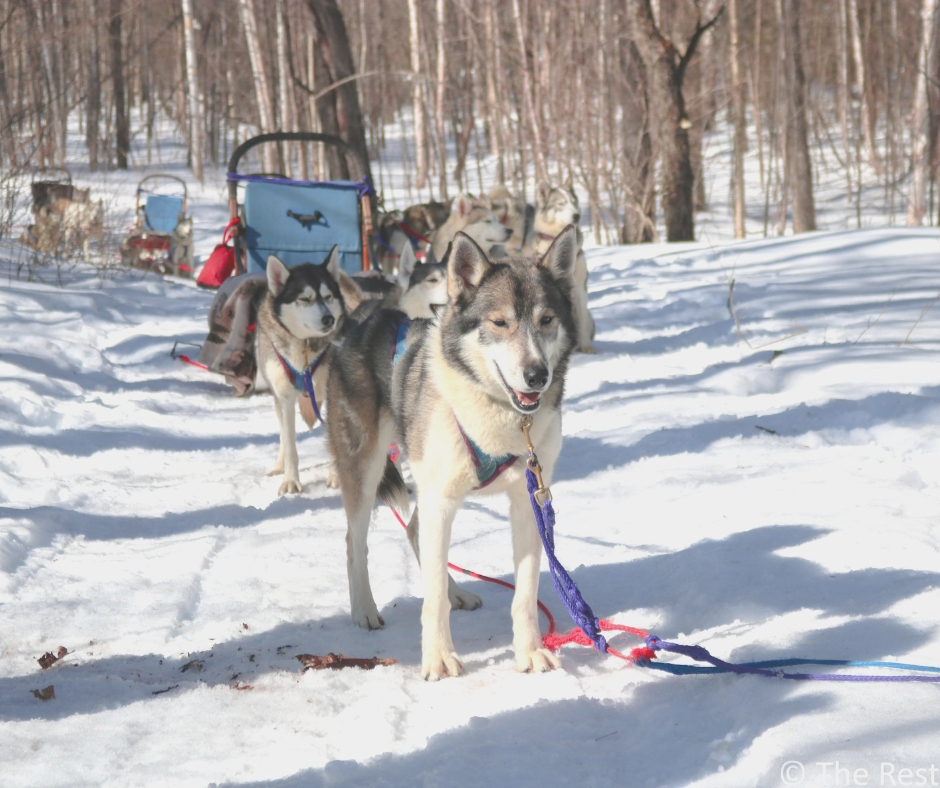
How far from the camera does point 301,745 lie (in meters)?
2.05

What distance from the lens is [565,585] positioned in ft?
8.08

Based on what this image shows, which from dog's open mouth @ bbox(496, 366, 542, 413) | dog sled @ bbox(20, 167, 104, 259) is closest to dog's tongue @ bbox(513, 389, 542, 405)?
dog's open mouth @ bbox(496, 366, 542, 413)

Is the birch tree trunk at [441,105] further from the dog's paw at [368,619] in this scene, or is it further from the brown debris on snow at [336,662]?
the brown debris on snow at [336,662]

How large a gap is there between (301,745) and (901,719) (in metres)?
1.41

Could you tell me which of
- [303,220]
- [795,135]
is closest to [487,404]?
[303,220]

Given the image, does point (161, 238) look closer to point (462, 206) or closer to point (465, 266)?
point (462, 206)

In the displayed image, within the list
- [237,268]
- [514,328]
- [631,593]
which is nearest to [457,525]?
[631,593]

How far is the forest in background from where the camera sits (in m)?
11.2

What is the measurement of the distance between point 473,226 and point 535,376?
655 cm

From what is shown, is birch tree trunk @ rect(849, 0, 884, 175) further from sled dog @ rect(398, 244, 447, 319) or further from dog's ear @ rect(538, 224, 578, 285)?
dog's ear @ rect(538, 224, 578, 285)

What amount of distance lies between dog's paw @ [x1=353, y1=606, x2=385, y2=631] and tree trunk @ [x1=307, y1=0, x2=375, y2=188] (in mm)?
9435

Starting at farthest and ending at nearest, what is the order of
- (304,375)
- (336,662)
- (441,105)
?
(441,105), (304,375), (336,662)

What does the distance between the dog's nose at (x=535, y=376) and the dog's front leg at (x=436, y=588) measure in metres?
0.46

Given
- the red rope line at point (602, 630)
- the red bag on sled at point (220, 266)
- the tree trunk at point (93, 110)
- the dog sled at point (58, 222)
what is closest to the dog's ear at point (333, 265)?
the red bag on sled at point (220, 266)
